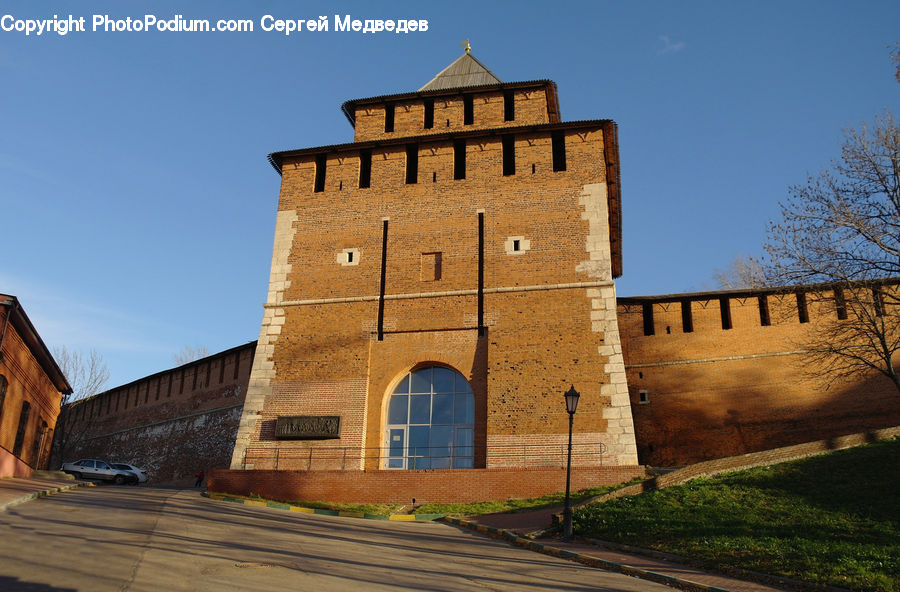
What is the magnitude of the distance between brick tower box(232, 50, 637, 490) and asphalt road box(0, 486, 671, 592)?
13.7 feet

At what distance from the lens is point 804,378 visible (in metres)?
20.5

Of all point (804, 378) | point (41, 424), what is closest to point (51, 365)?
point (41, 424)

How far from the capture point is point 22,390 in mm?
22000

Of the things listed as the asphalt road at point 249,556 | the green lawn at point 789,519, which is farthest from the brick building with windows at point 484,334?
the asphalt road at point 249,556

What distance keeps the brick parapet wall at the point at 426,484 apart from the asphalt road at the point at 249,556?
2493 mm

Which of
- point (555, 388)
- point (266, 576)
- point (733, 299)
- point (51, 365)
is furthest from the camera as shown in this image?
point (51, 365)

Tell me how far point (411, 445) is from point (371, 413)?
3.80 feet

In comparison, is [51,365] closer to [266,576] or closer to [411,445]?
[411,445]

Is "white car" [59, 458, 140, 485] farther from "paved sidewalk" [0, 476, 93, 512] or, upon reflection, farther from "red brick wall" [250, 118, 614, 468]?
"red brick wall" [250, 118, 614, 468]

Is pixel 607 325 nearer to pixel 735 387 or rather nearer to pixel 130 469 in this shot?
pixel 735 387

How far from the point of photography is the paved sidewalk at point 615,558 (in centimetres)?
837

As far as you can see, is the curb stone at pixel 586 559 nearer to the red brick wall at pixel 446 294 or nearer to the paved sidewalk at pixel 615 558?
the paved sidewalk at pixel 615 558

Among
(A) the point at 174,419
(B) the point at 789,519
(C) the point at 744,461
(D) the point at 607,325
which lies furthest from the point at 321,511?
(A) the point at 174,419

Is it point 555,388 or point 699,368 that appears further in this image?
point 699,368
